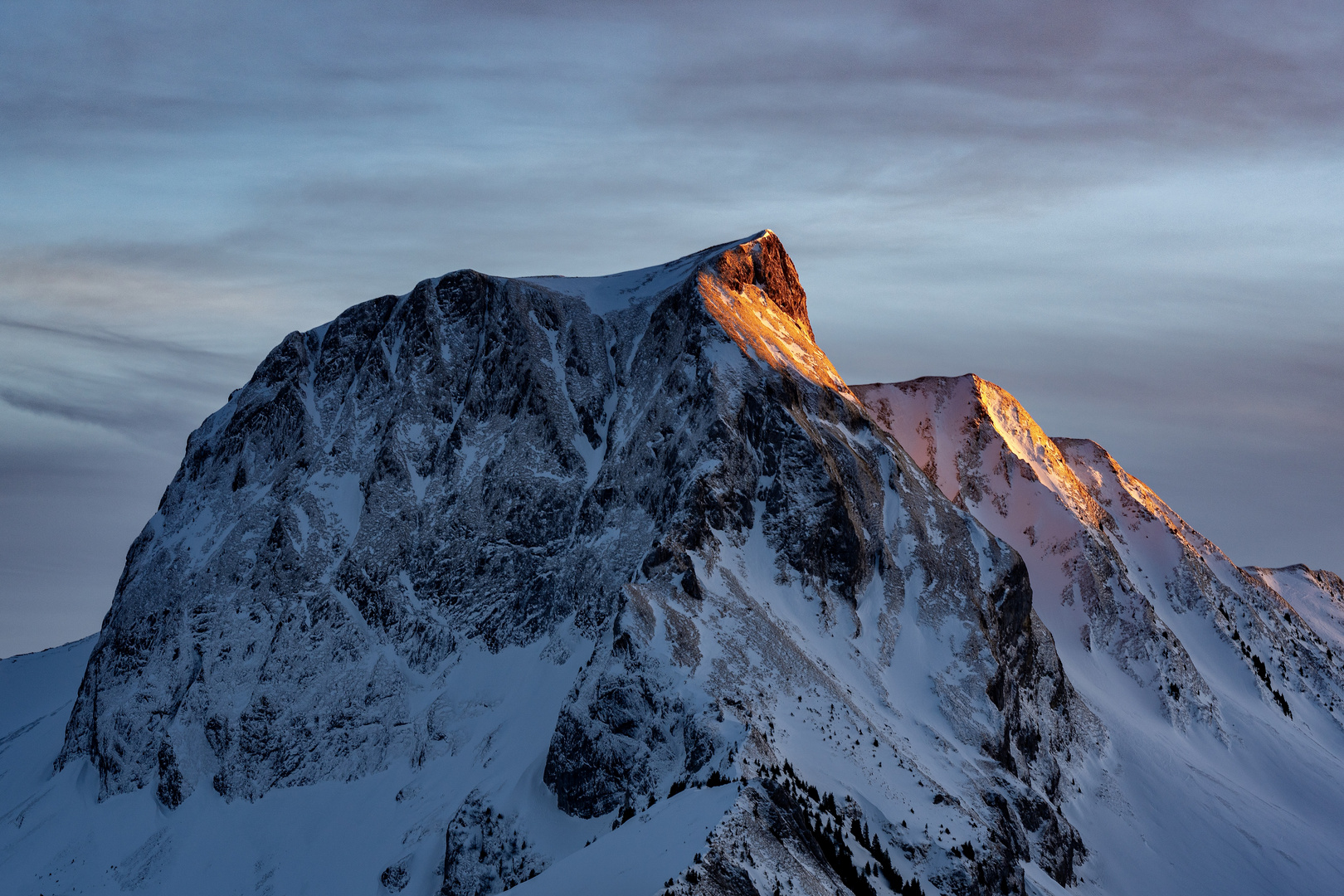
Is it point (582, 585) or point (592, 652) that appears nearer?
point (592, 652)

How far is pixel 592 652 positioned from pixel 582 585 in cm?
1451

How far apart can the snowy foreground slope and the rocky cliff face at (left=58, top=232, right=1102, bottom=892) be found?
0.43 m

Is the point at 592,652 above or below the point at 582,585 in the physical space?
below

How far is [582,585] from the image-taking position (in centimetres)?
14988

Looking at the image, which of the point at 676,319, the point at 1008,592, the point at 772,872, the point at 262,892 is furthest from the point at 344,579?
the point at 772,872

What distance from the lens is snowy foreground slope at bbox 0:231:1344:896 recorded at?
401 feet

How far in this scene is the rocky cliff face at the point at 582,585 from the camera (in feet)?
402

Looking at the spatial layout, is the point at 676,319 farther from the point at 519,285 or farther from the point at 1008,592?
the point at 1008,592

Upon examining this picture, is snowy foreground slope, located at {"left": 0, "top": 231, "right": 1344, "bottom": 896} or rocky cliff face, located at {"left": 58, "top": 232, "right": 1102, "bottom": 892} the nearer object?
snowy foreground slope, located at {"left": 0, "top": 231, "right": 1344, "bottom": 896}

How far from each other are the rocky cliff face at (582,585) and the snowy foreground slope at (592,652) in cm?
43

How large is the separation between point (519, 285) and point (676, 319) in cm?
2423

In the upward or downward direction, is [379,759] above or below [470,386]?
below

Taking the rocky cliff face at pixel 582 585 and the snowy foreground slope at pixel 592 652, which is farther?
the rocky cliff face at pixel 582 585

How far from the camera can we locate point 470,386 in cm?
17650
